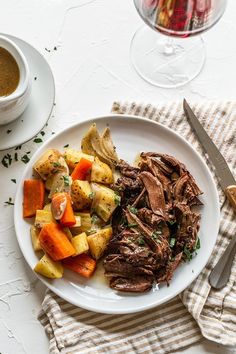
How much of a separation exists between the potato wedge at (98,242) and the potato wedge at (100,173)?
17 centimetres

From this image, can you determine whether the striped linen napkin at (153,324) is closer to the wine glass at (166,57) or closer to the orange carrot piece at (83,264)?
the orange carrot piece at (83,264)

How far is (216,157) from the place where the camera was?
8.46 ft

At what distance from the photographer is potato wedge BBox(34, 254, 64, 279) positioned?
2.39m

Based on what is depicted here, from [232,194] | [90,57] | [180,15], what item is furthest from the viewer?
[90,57]

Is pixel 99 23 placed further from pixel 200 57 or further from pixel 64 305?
pixel 64 305

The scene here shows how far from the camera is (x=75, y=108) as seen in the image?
2691mm

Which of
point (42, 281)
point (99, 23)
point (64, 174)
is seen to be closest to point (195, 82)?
point (99, 23)

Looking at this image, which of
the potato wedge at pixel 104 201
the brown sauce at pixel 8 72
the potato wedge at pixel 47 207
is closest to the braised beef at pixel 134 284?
the potato wedge at pixel 104 201

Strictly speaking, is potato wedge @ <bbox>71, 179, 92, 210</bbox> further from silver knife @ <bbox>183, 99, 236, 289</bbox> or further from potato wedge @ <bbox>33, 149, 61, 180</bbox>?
silver knife @ <bbox>183, 99, 236, 289</bbox>

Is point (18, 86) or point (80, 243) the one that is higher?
point (18, 86)

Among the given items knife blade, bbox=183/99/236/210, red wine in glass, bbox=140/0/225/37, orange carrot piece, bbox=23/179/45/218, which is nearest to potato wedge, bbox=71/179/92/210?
orange carrot piece, bbox=23/179/45/218

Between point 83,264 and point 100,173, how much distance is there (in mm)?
313

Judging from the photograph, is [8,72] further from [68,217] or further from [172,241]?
[172,241]

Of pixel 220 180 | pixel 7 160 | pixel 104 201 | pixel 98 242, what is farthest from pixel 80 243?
pixel 220 180
